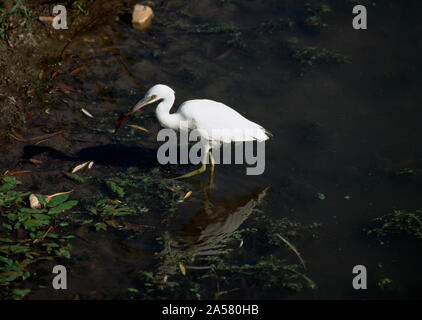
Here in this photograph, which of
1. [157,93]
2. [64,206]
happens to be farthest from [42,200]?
[157,93]

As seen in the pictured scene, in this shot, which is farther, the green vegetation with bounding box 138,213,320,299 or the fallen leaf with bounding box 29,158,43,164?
the fallen leaf with bounding box 29,158,43,164

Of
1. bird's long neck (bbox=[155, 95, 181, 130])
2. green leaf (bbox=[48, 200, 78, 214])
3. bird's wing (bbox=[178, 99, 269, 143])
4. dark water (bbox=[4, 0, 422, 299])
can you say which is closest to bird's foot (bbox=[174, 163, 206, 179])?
dark water (bbox=[4, 0, 422, 299])

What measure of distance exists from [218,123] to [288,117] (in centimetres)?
128

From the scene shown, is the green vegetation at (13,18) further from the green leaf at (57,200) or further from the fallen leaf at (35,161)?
the green leaf at (57,200)

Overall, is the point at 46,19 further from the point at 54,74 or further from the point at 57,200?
the point at 57,200

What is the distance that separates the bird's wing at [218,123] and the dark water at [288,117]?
1.55 ft

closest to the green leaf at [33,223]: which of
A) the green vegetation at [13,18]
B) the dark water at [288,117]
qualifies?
the dark water at [288,117]

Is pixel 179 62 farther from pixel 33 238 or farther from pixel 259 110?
pixel 33 238

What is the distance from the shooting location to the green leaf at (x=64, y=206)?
4.20 metres

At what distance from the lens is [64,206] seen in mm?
4262

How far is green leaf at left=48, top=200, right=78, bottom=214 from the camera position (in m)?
4.20

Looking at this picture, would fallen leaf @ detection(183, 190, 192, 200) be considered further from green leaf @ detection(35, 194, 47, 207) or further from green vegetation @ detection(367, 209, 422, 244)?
green vegetation @ detection(367, 209, 422, 244)

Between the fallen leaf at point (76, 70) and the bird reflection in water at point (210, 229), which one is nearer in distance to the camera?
the bird reflection in water at point (210, 229)

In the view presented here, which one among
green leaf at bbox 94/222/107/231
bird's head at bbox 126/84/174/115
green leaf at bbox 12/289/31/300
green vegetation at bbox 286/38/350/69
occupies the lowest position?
green leaf at bbox 12/289/31/300
